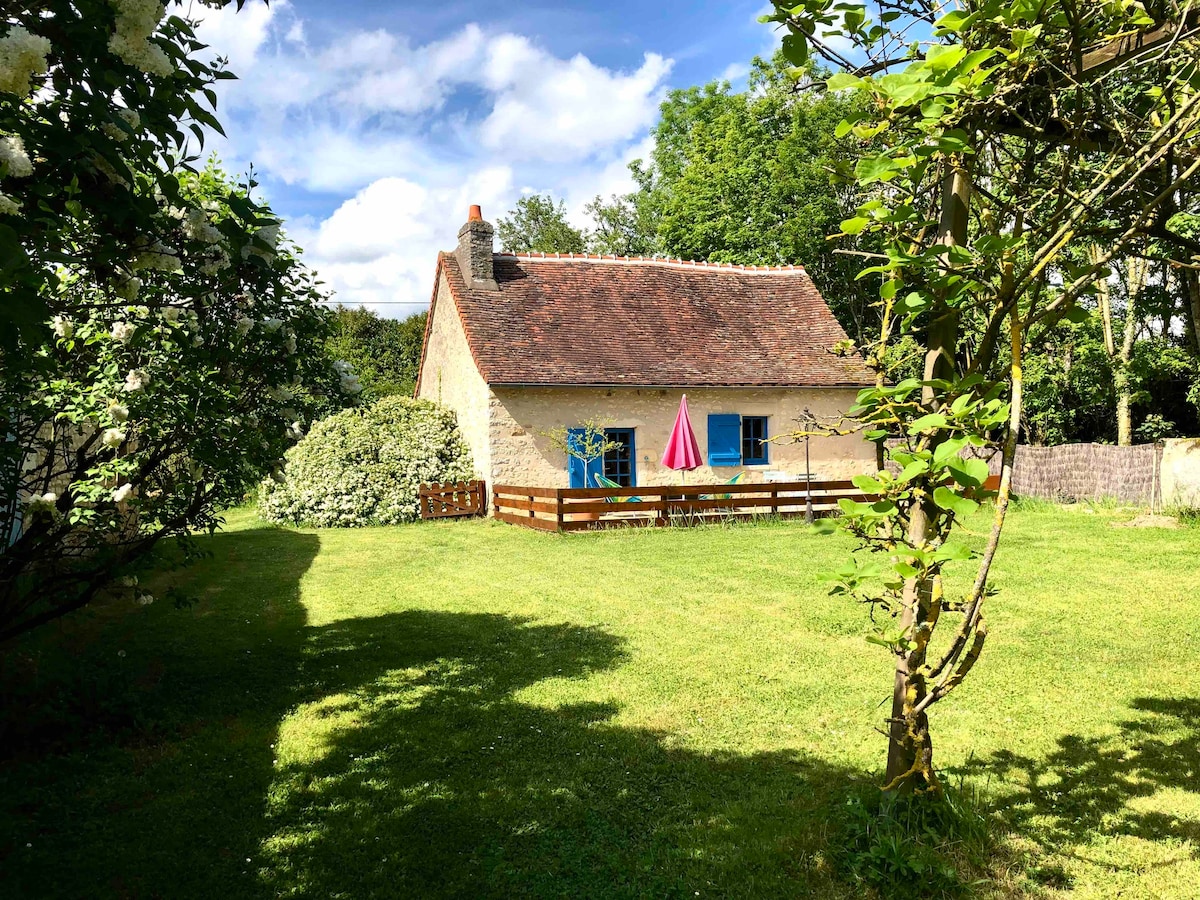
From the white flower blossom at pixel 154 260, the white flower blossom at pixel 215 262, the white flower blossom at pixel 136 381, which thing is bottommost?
the white flower blossom at pixel 136 381

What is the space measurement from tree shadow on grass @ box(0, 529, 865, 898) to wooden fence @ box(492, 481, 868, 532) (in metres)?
8.52

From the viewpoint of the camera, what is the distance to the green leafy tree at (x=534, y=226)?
43969mm

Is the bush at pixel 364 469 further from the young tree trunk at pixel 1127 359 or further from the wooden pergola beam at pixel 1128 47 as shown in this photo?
the young tree trunk at pixel 1127 359

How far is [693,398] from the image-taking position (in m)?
19.0

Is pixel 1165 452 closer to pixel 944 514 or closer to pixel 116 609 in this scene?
pixel 944 514

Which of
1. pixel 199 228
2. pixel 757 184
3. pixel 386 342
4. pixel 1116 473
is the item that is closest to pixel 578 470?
pixel 1116 473

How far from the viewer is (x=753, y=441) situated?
19.6 m

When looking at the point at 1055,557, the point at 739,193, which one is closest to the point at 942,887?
the point at 1055,557

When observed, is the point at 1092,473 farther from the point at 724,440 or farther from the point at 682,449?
the point at 682,449

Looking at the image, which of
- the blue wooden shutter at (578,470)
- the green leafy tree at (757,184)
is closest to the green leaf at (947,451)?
the blue wooden shutter at (578,470)

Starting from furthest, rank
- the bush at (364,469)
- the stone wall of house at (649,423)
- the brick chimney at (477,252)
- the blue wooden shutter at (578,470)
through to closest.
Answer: the brick chimney at (477,252)
the blue wooden shutter at (578,470)
the stone wall of house at (649,423)
the bush at (364,469)

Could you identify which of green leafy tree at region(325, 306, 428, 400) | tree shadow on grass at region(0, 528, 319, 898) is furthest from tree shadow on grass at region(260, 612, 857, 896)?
green leafy tree at region(325, 306, 428, 400)

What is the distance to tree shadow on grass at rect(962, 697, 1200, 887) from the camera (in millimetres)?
3695

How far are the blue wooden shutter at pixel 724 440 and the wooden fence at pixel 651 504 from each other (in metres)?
1.75
